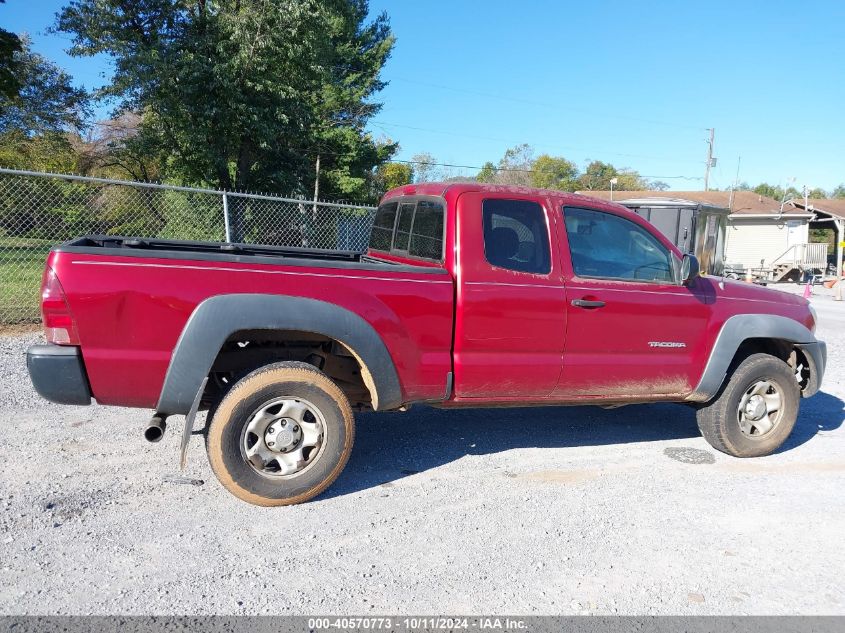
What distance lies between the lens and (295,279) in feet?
11.1

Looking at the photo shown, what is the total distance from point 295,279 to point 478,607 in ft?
6.38

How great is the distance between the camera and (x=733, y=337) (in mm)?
4473

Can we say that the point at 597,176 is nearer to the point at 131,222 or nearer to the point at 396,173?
the point at 396,173

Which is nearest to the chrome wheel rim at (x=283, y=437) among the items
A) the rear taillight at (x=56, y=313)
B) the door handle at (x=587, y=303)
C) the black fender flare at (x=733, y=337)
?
the rear taillight at (x=56, y=313)

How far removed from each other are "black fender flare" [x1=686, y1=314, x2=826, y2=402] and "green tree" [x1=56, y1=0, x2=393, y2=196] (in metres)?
13.8

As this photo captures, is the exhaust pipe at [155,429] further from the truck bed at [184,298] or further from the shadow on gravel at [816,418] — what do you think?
the shadow on gravel at [816,418]

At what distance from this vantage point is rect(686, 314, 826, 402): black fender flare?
4.45m

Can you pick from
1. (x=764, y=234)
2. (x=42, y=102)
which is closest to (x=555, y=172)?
(x=764, y=234)

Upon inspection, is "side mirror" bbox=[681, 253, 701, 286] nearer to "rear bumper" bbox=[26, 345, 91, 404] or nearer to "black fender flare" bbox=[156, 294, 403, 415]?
"black fender flare" bbox=[156, 294, 403, 415]

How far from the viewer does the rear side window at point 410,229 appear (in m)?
4.01

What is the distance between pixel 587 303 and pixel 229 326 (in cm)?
229

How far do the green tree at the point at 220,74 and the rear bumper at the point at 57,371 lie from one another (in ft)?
45.0

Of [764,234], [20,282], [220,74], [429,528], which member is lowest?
[429,528]

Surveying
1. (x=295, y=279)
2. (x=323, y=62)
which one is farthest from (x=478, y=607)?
(x=323, y=62)
